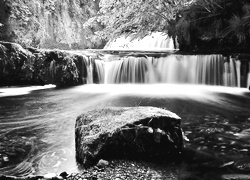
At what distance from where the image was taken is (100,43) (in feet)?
61.6

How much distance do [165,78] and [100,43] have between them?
9.87 metres

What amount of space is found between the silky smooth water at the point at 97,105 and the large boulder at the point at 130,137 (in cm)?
27

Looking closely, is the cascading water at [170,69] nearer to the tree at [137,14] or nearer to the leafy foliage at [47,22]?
the tree at [137,14]

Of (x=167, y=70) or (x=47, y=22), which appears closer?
(x=167, y=70)

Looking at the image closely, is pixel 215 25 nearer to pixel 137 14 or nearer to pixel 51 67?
pixel 137 14

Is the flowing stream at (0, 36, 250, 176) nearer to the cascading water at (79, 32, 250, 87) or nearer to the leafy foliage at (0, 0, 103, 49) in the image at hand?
the cascading water at (79, 32, 250, 87)

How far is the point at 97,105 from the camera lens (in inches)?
269

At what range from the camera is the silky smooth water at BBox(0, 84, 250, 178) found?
130 inches

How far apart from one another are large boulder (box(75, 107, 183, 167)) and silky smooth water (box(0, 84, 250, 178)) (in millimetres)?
273

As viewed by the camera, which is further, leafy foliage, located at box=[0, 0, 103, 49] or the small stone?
leafy foliage, located at box=[0, 0, 103, 49]

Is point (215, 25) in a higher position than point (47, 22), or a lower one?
lower

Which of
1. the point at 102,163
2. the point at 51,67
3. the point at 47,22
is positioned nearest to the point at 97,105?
the point at 51,67

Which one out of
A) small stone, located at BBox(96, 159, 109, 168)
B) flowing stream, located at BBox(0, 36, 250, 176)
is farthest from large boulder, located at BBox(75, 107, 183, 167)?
flowing stream, located at BBox(0, 36, 250, 176)

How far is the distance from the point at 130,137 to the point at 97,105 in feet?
12.8
